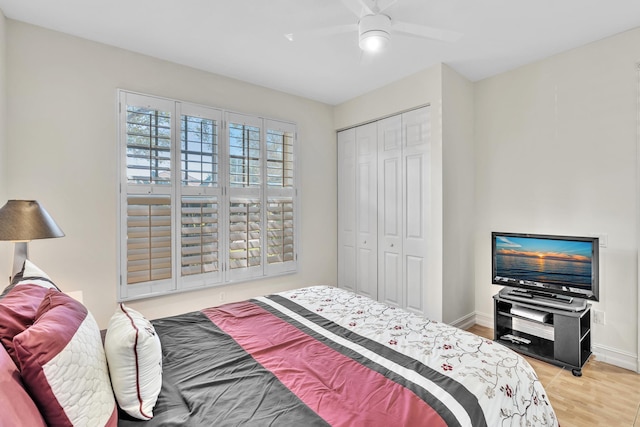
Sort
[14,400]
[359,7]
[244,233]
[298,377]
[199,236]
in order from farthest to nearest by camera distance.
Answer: [244,233]
[199,236]
[359,7]
[298,377]
[14,400]

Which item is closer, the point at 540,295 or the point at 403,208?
the point at 540,295

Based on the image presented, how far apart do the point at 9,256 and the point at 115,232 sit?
679 mm

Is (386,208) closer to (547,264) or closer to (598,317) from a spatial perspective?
(547,264)

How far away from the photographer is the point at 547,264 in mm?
2756

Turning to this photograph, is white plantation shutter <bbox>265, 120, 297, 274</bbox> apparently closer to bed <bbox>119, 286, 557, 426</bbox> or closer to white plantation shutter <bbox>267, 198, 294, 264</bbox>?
white plantation shutter <bbox>267, 198, 294, 264</bbox>

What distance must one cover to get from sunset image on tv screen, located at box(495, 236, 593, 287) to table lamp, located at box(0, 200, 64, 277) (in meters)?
3.59

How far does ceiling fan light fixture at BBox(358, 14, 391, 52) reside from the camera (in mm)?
1982

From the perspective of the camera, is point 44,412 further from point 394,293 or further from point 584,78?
point 584,78

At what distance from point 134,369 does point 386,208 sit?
3032 millimetres

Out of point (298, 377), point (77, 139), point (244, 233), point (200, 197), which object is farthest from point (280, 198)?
point (298, 377)

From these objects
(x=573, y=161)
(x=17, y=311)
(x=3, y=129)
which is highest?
(x=3, y=129)

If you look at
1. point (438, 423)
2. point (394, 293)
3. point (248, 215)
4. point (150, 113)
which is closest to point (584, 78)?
point (394, 293)

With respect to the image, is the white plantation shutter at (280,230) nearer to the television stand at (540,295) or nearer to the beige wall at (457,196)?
the beige wall at (457,196)

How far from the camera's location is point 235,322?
196 cm
